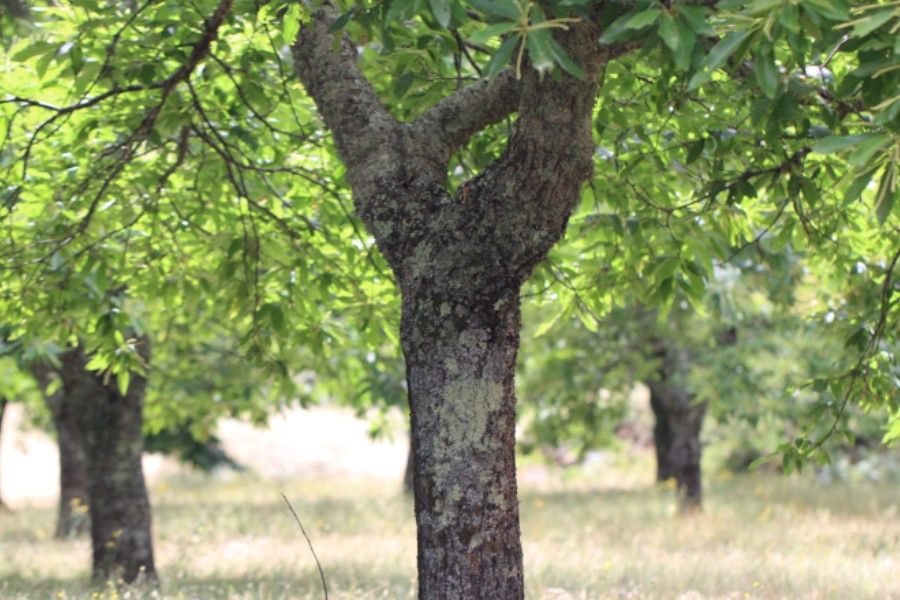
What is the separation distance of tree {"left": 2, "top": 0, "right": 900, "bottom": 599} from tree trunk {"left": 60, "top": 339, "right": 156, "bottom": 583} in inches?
89.1

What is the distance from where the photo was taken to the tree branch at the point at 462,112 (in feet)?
12.3

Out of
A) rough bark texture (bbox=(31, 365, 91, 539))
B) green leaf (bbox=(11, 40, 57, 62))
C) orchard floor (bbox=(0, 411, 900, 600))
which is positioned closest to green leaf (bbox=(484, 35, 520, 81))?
green leaf (bbox=(11, 40, 57, 62))

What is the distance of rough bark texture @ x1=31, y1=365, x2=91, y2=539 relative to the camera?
456 inches

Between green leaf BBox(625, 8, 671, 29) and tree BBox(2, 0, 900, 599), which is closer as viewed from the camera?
green leaf BBox(625, 8, 671, 29)

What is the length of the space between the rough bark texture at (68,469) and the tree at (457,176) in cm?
690

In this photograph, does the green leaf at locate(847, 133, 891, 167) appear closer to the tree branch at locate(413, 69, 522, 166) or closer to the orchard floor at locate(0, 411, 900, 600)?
the tree branch at locate(413, 69, 522, 166)

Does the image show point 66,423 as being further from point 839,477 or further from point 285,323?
point 839,477

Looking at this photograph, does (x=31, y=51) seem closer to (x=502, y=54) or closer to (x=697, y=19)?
(x=502, y=54)

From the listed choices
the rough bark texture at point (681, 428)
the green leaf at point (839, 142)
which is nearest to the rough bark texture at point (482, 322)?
the green leaf at point (839, 142)

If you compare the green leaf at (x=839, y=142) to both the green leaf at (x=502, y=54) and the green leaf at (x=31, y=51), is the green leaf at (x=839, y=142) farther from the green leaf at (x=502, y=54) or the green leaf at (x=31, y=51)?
the green leaf at (x=31, y=51)

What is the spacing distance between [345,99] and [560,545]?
7397 millimetres

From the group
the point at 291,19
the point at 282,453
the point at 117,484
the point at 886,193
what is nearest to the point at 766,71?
the point at 886,193

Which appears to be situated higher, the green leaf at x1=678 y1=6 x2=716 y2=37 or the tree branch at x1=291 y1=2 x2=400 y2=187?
the tree branch at x1=291 y1=2 x2=400 y2=187

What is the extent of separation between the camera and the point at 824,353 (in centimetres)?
1054
